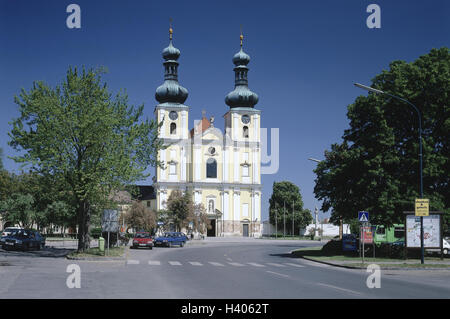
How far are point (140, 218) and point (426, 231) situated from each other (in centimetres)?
4551

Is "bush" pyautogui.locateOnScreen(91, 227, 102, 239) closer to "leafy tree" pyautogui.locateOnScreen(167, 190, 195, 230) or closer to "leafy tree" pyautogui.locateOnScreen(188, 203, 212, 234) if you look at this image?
"leafy tree" pyautogui.locateOnScreen(167, 190, 195, 230)

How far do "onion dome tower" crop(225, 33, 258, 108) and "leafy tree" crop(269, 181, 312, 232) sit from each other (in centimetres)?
1976

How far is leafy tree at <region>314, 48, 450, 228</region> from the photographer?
34.5 meters

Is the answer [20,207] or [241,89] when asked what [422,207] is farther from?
[241,89]

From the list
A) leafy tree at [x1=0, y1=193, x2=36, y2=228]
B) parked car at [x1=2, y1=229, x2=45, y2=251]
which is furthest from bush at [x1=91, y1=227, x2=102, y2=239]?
parked car at [x1=2, y1=229, x2=45, y2=251]

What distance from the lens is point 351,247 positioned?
38.6 meters

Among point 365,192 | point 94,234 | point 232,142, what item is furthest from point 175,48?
point 365,192

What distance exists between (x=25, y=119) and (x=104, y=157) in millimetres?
5027

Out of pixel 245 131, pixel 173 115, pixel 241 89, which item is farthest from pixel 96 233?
pixel 241 89

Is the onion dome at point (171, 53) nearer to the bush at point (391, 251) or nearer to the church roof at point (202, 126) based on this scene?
the church roof at point (202, 126)

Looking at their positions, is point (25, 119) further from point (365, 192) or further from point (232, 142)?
point (232, 142)

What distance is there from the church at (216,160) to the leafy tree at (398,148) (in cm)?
6314

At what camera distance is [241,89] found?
104438mm

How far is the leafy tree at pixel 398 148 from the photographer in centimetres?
3450
